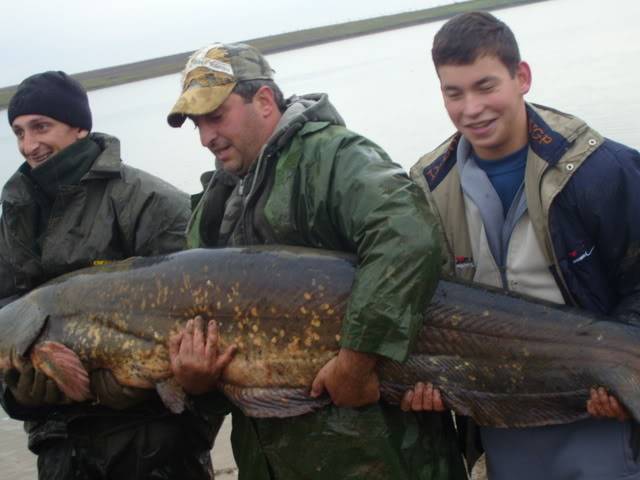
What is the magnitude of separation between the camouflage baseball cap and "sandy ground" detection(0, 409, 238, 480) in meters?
3.25

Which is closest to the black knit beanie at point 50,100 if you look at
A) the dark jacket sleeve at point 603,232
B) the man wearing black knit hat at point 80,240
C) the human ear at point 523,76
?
the man wearing black knit hat at point 80,240

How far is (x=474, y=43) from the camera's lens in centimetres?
367

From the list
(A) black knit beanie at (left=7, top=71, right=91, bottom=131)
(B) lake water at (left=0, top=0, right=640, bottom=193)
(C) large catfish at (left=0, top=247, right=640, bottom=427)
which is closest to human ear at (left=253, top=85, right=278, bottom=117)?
(C) large catfish at (left=0, top=247, right=640, bottom=427)

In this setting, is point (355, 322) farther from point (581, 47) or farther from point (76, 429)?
point (581, 47)

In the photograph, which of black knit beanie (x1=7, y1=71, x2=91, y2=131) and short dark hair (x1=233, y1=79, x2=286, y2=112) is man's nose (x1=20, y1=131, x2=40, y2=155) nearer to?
black knit beanie (x1=7, y1=71, x2=91, y2=131)

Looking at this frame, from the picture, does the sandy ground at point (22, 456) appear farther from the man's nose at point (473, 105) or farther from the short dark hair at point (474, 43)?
the short dark hair at point (474, 43)

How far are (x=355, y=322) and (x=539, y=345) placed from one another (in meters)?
0.80

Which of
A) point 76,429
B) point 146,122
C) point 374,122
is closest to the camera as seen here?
point 76,429

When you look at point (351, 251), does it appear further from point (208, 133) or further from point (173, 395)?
point (173, 395)

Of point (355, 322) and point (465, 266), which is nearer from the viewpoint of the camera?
point (355, 322)

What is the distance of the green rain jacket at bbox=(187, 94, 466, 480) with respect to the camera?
10.9 feet

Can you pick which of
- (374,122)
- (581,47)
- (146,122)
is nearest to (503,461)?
(374,122)

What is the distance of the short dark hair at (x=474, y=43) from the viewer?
3.68 meters

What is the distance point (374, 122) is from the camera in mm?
21766
